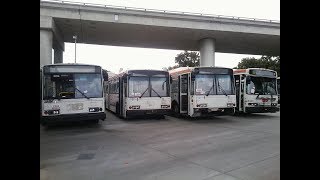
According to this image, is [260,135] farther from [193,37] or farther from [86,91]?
[193,37]

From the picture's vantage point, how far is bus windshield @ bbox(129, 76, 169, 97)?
56.3ft

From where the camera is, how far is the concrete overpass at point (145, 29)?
27469 millimetres

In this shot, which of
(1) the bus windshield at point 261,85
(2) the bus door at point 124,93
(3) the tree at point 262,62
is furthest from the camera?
(3) the tree at point 262,62

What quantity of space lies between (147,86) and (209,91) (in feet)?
10.9

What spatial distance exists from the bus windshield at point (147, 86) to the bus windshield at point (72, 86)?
2746mm

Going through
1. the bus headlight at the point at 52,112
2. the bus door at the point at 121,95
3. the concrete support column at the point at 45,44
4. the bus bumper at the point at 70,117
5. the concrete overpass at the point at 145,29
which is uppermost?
the concrete overpass at the point at 145,29

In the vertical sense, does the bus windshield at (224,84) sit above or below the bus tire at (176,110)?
above

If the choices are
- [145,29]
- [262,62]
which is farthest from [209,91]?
[262,62]

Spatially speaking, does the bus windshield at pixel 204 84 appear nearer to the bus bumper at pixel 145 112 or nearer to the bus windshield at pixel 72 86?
the bus bumper at pixel 145 112

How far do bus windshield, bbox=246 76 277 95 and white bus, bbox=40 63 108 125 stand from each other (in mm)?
8959

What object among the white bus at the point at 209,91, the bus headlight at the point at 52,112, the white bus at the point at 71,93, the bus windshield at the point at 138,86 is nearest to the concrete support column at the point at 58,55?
the bus windshield at the point at 138,86

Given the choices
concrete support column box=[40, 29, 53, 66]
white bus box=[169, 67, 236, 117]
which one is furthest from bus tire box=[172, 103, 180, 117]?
concrete support column box=[40, 29, 53, 66]

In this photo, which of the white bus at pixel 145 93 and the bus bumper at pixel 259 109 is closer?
the white bus at pixel 145 93
